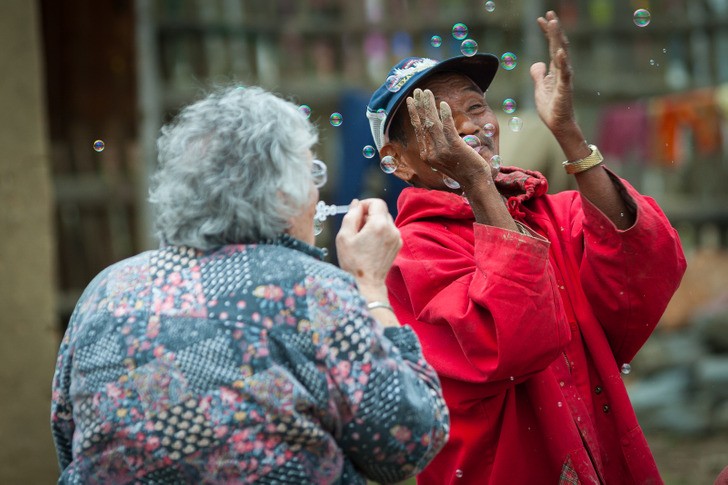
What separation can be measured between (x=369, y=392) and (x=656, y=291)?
955 millimetres

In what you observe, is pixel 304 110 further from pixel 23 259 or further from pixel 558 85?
pixel 23 259

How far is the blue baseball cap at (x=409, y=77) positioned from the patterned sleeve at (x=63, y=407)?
104 centimetres

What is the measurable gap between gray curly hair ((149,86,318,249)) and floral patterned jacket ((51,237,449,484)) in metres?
0.08

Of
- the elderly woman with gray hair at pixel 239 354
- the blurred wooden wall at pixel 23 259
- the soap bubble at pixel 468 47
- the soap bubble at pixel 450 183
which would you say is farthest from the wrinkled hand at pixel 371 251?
the blurred wooden wall at pixel 23 259

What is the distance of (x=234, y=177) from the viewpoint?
2.15m

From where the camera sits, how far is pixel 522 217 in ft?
8.99

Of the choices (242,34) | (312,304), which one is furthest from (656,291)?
(242,34)

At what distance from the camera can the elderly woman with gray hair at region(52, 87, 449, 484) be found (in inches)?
80.0

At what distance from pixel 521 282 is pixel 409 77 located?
0.67m

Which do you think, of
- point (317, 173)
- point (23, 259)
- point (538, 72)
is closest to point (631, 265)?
point (538, 72)

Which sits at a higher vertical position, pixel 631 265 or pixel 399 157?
pixel 399 157

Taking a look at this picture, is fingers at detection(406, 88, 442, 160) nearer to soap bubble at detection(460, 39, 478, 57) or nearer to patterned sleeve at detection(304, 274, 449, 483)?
patterned sleeve at detection(304, 274, 449, 483)

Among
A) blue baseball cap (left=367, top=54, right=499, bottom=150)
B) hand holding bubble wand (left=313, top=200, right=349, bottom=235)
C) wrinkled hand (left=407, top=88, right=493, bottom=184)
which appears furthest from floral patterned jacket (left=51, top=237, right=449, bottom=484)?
blue baseball cap (left=367, top=54, right=499, bottom=150)

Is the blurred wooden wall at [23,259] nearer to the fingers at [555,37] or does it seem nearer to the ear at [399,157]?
the ear at [399,157]
